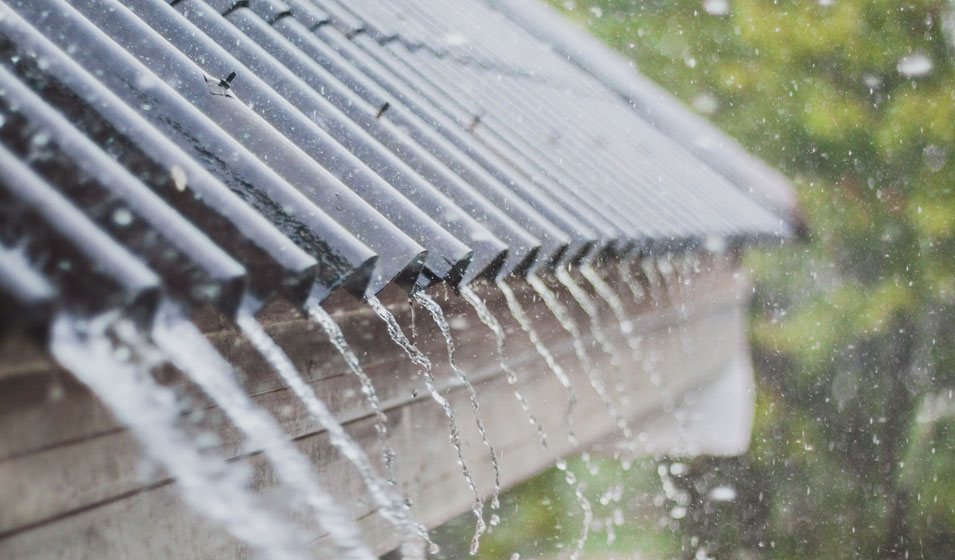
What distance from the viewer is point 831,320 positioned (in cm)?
1706

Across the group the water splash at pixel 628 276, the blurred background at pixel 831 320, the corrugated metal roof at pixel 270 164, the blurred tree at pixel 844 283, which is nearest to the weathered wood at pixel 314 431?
the water splash at pixel 628 276

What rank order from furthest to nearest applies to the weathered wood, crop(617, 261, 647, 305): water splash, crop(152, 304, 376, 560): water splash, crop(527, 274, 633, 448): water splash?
crop(617, 261, 647, 305): water splash < crop(527, 274, 633, 448): water splash < the weathered wood < crop(152, 304, 376, 560): water splash

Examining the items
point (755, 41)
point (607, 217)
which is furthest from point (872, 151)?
point (607, 217)

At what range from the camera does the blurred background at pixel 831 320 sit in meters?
15.5

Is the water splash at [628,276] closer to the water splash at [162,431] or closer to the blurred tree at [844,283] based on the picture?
the water splash at [162,431]

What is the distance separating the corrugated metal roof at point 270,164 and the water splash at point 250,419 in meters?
0.07

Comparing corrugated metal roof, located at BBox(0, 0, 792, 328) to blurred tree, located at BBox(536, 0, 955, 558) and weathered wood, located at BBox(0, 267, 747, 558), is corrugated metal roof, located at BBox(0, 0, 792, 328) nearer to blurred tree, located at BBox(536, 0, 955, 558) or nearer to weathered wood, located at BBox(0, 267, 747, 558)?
weathered wood, located at BBox(0, 267, 747, 558)

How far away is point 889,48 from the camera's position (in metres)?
15.7


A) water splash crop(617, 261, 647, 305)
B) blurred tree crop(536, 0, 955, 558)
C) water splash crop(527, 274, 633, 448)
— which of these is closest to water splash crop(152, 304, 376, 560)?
water splash crop(527, 274, 633, 448)

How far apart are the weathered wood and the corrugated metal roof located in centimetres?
43

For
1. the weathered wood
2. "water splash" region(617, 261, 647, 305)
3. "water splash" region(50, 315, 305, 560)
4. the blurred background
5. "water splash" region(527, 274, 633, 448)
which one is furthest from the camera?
the blurred background

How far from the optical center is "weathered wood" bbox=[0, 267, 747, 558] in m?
1.91

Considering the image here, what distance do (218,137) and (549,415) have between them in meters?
3.20

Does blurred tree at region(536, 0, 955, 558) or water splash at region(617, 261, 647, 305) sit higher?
water splash at region(617, 261, 647, 305)
